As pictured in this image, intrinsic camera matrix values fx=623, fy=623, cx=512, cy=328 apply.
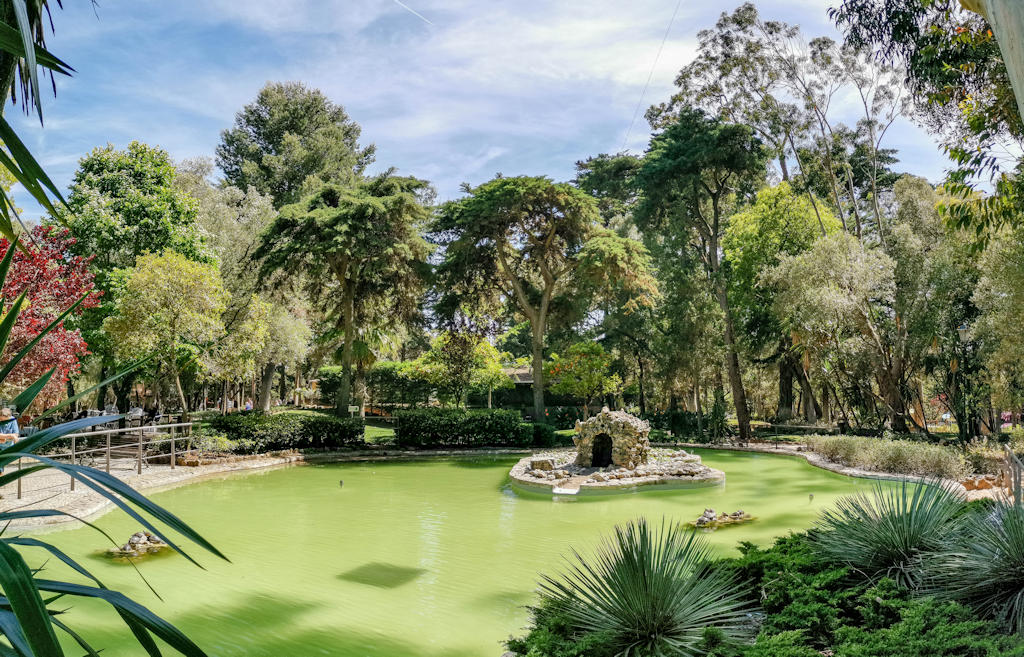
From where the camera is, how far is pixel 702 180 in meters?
24.1

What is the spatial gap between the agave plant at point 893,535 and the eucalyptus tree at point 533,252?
15241 millimetres

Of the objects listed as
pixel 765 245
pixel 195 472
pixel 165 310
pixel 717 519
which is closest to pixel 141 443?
pixel 195 472

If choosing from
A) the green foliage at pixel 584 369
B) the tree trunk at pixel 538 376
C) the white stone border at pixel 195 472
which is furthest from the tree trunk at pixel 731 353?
the white stone border at pixel 195 472

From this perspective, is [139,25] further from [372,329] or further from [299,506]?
[372,329]

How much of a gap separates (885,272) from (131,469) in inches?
779

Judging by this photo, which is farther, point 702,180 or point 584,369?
point 702,180

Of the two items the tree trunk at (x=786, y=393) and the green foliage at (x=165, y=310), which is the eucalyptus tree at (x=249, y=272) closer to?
the green foliage at (x=165, y=310)

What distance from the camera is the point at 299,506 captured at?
11266 mm

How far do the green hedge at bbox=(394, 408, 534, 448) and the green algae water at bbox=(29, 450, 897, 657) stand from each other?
15.7 ft

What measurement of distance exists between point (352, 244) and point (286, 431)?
6213 mm

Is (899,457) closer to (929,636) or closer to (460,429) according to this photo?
(929,636)

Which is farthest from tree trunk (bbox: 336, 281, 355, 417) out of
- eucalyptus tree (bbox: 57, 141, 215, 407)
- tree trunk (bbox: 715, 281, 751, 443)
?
tree trunk (bbox: 715, 281, 751, 443)

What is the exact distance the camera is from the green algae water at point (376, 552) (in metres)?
5.53

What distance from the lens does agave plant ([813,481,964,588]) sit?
487 cm
